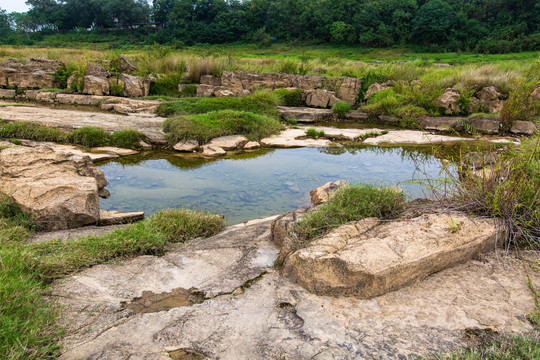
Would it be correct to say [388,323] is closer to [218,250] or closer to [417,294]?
[417,294]

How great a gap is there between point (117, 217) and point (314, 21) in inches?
2307

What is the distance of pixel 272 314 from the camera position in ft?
7.62

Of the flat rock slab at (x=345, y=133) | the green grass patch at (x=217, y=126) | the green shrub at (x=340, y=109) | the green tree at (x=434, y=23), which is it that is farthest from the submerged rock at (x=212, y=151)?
the green tree at (x=434, y=23)

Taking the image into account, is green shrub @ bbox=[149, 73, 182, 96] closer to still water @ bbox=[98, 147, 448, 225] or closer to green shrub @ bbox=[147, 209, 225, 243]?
still water @ bbox=[98, 147, 448, 225]

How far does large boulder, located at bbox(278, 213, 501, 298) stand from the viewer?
2488 millimetres

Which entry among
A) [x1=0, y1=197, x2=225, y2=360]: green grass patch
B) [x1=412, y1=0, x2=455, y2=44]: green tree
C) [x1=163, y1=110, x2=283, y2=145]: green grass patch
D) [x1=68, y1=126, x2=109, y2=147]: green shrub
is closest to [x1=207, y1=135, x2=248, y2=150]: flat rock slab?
[x1=163, y1=110, x2=283, y2=145]: green grass patch

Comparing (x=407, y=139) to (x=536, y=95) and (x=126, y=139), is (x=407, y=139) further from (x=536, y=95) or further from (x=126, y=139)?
(x=126, y=139)

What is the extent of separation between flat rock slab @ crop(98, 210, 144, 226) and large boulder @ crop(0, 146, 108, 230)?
0.34ft

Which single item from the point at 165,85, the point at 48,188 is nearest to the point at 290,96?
the point at 165,85

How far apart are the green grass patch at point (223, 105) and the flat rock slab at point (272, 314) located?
812 centimetres

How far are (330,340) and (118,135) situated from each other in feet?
23.9

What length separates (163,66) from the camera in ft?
49.5

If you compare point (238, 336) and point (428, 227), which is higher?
point (428, 227)

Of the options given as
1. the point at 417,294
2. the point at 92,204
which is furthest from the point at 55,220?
the point at 417,294
